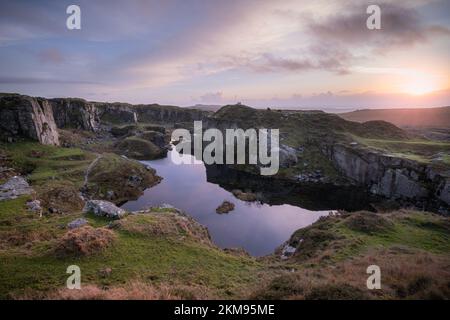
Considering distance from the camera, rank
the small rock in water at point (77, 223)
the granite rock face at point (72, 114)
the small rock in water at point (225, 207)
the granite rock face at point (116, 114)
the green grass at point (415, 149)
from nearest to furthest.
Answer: the small rock in water at point (77, 223)
the small rock in water at point (225, 207)
the green grass at point (415, 149)
the granite rock face at point (72, 114)
the granite rock face at point (116, 114)

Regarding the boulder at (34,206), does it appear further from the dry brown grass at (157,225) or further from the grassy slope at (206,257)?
the dry brown grass at (157,225)

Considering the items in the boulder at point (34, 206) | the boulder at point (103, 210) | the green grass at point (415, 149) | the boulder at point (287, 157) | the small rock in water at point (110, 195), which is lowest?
the small rock in water at point (110, 195)

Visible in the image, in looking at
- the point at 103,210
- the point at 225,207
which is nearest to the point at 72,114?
the point at 225,207

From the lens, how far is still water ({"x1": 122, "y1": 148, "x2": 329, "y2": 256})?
44.0 m

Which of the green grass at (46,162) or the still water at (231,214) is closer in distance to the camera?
the still water at (231,214)

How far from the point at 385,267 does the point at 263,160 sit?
251 feet

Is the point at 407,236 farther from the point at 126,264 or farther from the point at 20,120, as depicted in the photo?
the point at 20,120

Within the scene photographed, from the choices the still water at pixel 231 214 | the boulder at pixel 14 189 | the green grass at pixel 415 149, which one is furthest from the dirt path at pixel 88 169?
the green grass at pixel 415 149

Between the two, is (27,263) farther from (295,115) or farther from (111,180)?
(295,115)

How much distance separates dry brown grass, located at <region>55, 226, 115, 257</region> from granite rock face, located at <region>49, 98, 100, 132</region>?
14085 centimetres

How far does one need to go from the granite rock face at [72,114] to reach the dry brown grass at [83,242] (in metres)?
141

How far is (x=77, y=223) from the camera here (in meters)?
29.2

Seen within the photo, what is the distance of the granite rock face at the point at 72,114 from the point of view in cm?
14088
